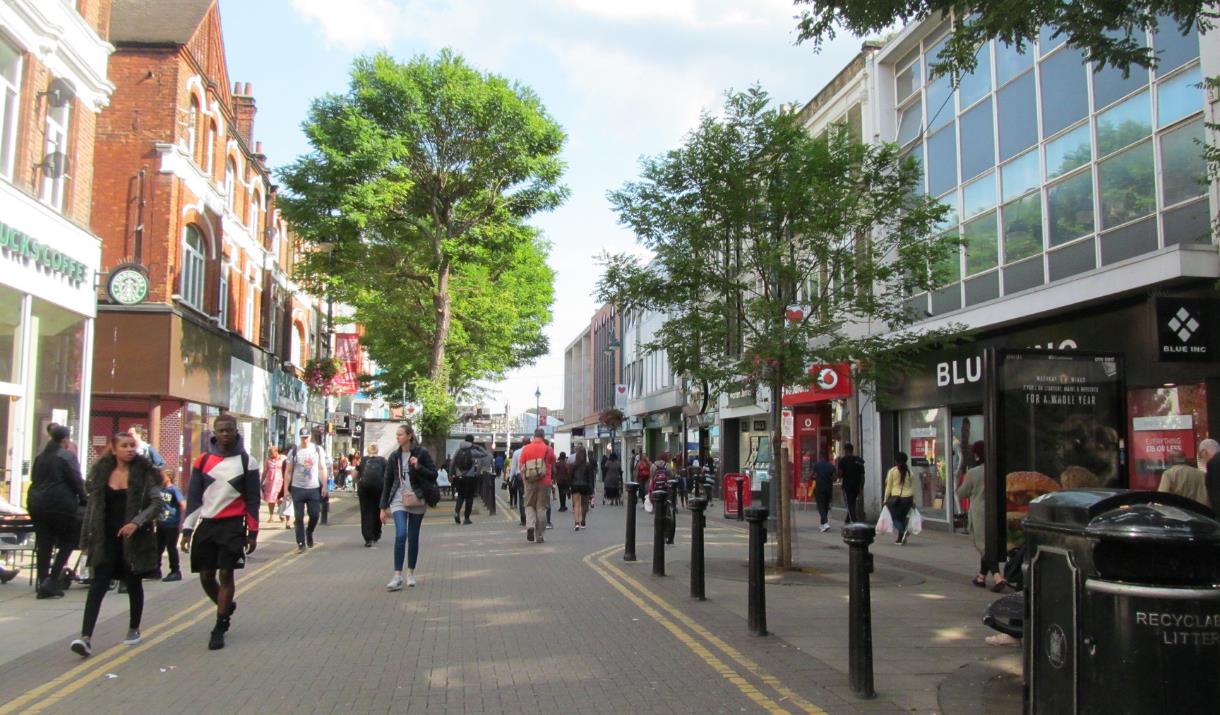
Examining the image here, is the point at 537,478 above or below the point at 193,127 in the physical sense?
below

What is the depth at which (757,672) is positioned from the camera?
637 cm

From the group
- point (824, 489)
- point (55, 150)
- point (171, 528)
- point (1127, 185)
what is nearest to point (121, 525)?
point (171, 528)

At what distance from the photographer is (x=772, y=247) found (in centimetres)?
1129

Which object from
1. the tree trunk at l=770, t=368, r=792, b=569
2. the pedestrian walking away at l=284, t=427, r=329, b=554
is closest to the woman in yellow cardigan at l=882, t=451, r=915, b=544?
the tree trunk at l=770, t=368, r=792, b=569

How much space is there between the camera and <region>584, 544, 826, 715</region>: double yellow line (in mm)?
5652

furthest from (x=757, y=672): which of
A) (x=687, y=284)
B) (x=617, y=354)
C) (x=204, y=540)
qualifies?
(x=617, y=354)

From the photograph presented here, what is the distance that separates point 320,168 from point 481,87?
4.95 meters

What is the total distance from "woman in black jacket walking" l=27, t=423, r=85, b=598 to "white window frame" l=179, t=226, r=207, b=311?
13894mm

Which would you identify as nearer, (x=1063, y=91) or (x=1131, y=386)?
(x=1131, y=386)

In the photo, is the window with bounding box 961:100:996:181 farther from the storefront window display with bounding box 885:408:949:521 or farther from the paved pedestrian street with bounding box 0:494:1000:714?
the paved pedestrian street with bounding box 0:494:1000:714

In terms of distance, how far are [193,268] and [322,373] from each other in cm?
1427

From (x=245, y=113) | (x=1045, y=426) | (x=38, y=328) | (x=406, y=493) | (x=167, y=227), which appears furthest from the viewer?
(x=245, y=113)

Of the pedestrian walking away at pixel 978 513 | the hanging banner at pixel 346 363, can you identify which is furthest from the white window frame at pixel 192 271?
the pedestrian walking away at pixel 978 513

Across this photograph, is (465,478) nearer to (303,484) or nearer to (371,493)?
(371,493)
